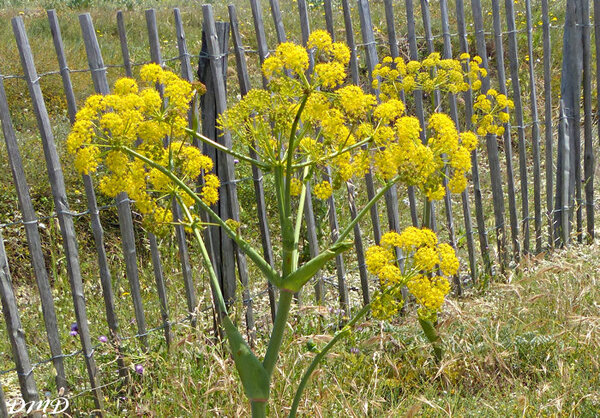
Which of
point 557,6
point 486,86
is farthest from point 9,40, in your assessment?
point 557,6

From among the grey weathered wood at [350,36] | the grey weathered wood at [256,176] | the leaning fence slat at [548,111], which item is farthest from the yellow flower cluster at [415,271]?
the leaning fence slat at [548,111]

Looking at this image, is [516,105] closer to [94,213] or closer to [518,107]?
[518,107]

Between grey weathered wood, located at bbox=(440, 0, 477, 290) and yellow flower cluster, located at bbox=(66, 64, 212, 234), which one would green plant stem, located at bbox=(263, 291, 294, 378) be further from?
grey weathered wood, located at bbox=(440, 0, 477, 290)

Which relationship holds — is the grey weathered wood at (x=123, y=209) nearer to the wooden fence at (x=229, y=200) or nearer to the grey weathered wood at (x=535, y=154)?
the wooden fence at (x=229, y=200)

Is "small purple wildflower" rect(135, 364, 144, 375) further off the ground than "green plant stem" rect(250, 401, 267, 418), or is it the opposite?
"green plant stem" rect(250, 401, 267, 418)

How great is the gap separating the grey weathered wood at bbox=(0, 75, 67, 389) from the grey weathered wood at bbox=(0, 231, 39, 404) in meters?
0.12

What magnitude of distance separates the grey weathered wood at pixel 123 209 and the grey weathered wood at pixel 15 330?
545 millimetres

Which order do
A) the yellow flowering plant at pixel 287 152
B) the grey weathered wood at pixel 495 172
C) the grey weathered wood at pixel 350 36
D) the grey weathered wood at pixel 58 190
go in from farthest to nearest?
the grey weathered wood at pixel 495 172 < the grey weathered wood at pixel 350 36 < the grey weathered wood at pixel 58 190 < the yellow flowering plant at pixel 287 152

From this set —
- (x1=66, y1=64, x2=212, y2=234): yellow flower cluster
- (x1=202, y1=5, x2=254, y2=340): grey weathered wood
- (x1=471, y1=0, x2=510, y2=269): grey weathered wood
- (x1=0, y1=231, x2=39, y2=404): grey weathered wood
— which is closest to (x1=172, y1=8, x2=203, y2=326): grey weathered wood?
(x1=202, y1=5, x2=254, y2=340): grey weathered wood

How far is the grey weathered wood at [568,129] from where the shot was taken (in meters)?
5.57

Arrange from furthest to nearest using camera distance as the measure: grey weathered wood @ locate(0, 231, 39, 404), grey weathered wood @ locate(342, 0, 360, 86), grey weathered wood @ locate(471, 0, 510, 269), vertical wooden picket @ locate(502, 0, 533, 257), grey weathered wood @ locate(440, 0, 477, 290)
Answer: vertical wooden picket @ locate(502, 0, 533, 257)
grey weathered wood @ locate(471, 0, 510, 269)
grey weathered wood @ locate(440, 0, 477, 290)
grey weathered wood @ locate(342, 0, 360, 86)
grey weathered wood @ locate(0, 231, 39, 404)

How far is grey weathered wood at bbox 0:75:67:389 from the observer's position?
123 inches

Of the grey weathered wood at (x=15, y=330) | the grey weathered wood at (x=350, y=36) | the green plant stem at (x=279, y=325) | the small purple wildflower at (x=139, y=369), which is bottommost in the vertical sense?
the small purple wildflower at (x=139, y=369)

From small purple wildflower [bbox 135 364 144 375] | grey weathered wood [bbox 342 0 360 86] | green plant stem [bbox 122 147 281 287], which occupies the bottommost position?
small purple wildflower [bbox 135 364 144 375]
